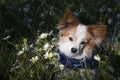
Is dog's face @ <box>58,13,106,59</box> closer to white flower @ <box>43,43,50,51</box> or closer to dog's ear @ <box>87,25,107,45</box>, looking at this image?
dog's ear @ <box>87,25,107,45</box>

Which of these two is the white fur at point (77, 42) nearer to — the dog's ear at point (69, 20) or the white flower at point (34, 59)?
the dog's ear at point (69, 20)

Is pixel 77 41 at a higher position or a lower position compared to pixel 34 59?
higher

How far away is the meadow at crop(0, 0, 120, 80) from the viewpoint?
13.4ft

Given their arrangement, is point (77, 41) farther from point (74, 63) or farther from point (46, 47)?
point (46, 47)

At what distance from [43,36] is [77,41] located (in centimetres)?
90

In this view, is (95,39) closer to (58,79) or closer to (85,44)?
(85,44)

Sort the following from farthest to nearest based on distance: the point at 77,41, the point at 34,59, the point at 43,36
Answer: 1. the point at 43,36
2. the point at 34,59
3. the point at 77,41

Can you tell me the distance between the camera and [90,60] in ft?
12.7

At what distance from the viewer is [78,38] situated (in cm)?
368

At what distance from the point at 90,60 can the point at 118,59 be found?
0.54 meters

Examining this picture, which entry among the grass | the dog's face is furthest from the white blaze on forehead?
the grass

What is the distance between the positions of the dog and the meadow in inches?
4.6

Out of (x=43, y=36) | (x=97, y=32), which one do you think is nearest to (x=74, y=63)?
(x=97, y=32)

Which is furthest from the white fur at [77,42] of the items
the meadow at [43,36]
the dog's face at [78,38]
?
the meadow at [43,36]
